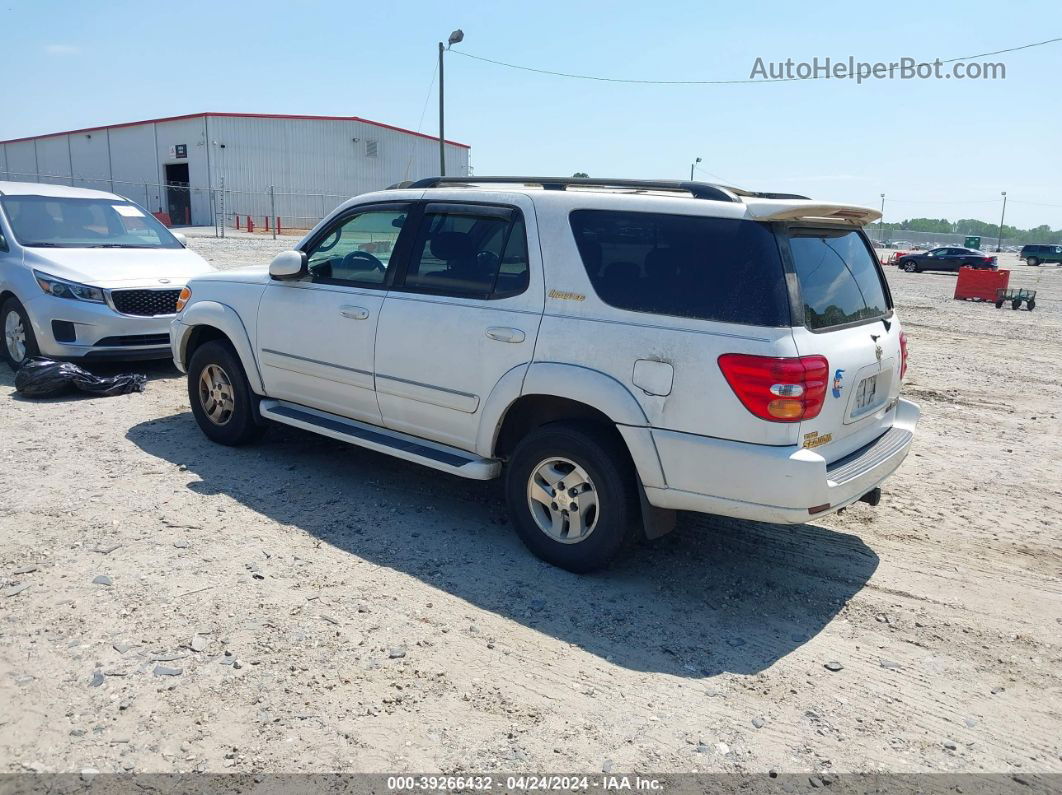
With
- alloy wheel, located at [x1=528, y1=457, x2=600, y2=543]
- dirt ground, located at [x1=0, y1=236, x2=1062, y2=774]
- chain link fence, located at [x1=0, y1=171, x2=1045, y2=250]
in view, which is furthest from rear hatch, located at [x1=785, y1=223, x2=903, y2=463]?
chain link fence, located at [x1=0, y1=171, x2=1045, y2=250]

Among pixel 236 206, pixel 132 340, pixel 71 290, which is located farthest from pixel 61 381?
pixel 236 206

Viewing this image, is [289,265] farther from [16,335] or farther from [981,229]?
[981,229]

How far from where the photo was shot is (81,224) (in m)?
9.09

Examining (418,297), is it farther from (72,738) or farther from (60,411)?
(60,411)

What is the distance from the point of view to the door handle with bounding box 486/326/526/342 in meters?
4.37

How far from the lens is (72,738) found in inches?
115

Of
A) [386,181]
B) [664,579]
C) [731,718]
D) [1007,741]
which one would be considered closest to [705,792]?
[731,718]

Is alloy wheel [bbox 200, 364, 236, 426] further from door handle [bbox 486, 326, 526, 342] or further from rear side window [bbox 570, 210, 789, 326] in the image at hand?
rear side window [bbox 570, 210, 789, 326]

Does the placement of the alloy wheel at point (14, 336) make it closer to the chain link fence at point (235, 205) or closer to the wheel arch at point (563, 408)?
the wheel arch at point (563, 408)

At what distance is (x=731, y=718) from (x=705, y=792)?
473 mm

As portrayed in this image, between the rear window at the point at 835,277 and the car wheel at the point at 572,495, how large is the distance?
1174 millimetres

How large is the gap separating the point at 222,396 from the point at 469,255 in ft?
8.59

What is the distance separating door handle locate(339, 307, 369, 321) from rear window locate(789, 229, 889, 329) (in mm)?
2622

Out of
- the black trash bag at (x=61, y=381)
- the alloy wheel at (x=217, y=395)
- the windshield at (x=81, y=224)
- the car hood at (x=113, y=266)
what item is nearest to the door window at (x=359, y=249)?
the alloy wheel at (x=217, y=395)
